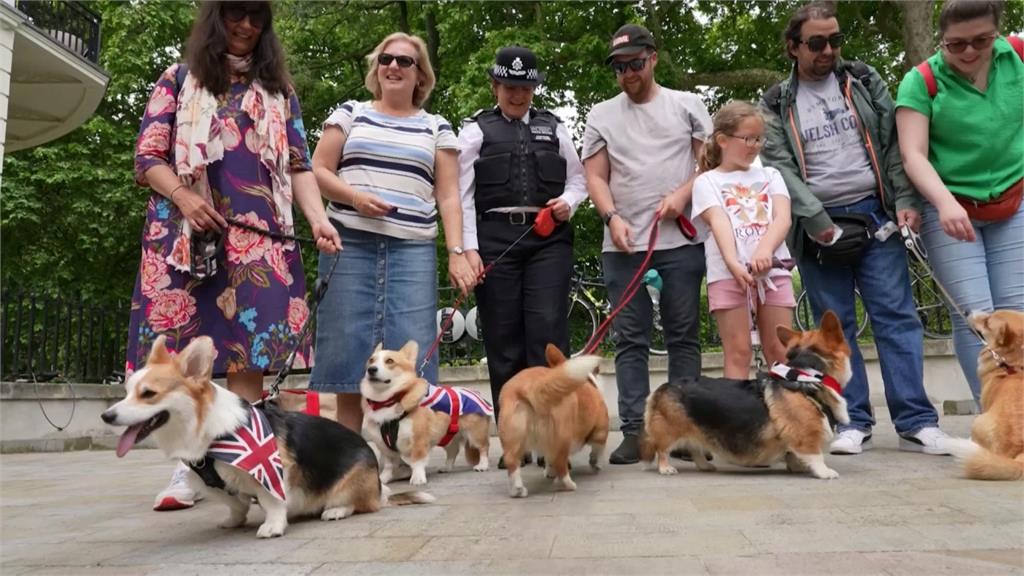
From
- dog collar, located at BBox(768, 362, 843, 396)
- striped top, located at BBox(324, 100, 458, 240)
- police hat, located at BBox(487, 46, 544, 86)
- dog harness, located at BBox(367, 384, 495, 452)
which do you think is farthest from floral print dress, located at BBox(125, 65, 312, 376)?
dog collar, located at BBox(768, 362, 843, 396)

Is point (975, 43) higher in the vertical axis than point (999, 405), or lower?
higher

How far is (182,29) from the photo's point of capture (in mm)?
18391

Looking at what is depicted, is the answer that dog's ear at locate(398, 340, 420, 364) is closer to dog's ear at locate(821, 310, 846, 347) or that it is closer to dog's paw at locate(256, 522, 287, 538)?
dog's paw at locate(256, 522, 287, 538)

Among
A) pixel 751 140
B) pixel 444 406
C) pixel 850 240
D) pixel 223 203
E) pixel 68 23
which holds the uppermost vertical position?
pixel 68 23

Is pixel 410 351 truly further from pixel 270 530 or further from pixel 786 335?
pixel 786 335

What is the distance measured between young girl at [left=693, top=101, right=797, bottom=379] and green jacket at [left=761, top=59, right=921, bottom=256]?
164 mm

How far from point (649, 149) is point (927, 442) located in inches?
90.2

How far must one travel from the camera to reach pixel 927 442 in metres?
4.47

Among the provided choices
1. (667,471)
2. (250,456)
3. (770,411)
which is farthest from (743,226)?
(250,456)

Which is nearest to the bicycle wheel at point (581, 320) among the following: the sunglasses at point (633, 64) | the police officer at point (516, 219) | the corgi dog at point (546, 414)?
the police officer at point (516, 219)

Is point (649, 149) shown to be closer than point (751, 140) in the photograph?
No

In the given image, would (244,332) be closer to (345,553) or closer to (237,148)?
(237,148)

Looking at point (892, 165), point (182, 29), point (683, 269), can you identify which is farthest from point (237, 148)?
point (182, 29)

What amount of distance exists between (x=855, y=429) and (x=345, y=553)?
11.0ft
